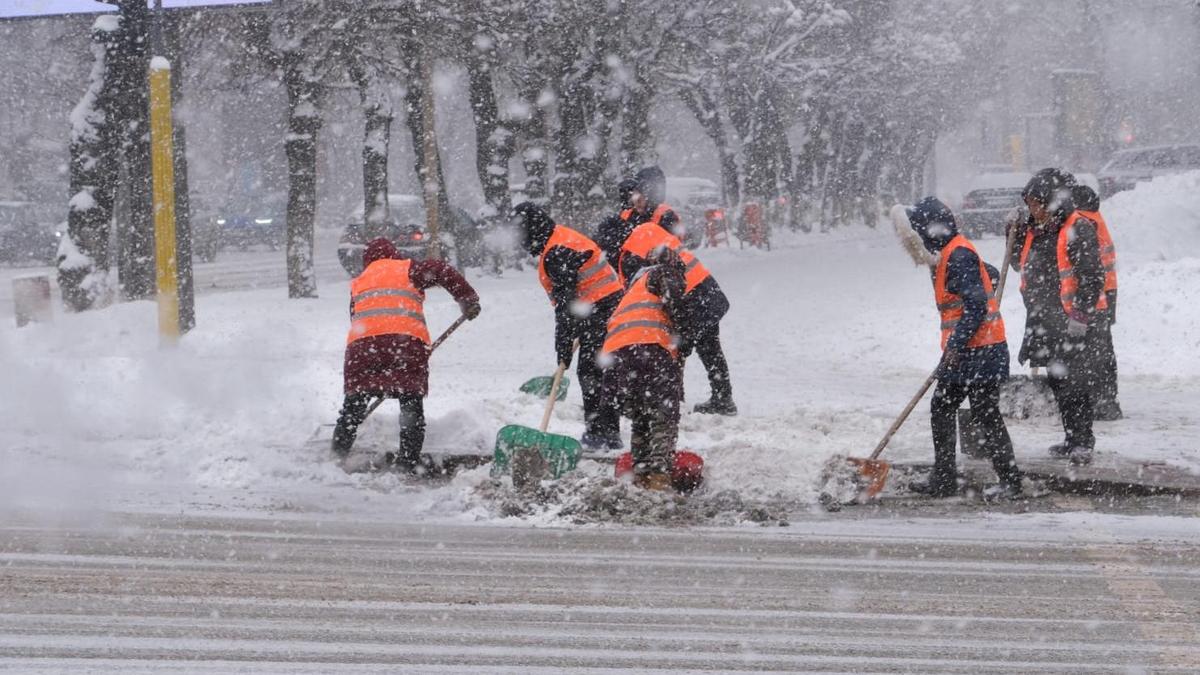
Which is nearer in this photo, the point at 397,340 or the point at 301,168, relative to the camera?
the point at 397,340

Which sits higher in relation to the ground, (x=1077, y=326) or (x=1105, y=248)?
(x=1105, y=248)

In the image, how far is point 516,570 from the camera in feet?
20.8

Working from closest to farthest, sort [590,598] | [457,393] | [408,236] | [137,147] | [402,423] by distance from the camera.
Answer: [590,598], [402,423], [457,393], [137,147], [408,236]

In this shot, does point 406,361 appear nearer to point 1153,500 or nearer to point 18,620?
point 18,620

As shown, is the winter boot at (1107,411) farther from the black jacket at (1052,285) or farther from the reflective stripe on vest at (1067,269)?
the reflective stripe on vest at (1067,269)

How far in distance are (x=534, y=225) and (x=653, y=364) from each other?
4.69ft

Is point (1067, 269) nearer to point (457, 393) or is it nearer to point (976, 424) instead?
point (976, 424)

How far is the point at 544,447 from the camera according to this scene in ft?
26.0

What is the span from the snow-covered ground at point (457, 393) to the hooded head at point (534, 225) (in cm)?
130

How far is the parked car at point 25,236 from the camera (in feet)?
110

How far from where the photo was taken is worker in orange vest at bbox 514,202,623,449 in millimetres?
8883

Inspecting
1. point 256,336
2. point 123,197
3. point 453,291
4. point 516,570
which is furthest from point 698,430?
point 123,197

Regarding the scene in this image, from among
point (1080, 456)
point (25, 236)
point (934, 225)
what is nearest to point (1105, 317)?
point (1080, 456)

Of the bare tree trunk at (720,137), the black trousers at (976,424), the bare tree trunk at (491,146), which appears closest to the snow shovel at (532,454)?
the black trousers at (976,424)
